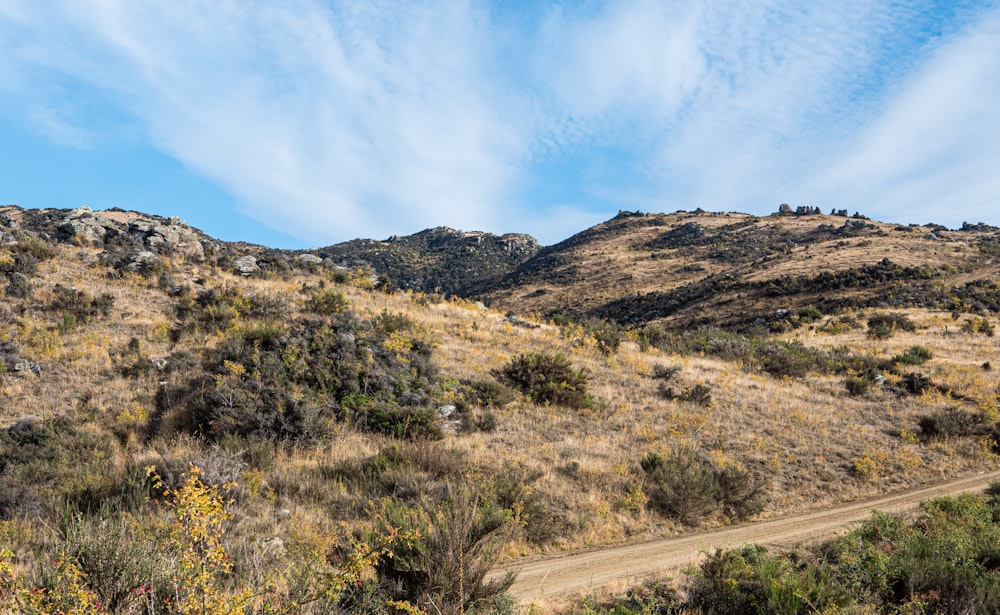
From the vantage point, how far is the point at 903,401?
14836mm

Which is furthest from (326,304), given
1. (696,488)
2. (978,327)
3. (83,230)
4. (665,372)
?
(978,327)

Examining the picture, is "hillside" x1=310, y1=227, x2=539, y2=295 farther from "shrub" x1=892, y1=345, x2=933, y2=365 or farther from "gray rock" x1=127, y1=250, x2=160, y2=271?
"shrub" x1=892, y1=345, x2=933, y2=365

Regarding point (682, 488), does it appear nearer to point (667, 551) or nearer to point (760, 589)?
point (667, 551)

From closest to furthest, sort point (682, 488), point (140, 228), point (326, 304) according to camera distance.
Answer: point (682, 488), point (326, 304), point (140, 228)

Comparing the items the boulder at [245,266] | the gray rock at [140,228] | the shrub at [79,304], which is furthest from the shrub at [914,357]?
the gray rock at [140,228]

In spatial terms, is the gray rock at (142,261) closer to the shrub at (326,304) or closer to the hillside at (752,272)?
the shrub at (326,304)

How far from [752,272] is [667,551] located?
61.6 meters

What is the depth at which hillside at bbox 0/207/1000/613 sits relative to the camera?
4633mm

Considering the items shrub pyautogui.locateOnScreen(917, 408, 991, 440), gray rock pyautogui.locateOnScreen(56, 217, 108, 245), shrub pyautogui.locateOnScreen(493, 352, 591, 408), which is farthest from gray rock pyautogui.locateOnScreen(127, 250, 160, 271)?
shrub pyautogui.locateOnScreen(917, 408, 991, 440)

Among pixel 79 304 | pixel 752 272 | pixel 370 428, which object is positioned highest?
pixel 752 272

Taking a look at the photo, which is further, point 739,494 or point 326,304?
point 326,304

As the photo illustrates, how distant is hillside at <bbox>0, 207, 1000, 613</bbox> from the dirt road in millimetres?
391

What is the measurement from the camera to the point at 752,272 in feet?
196

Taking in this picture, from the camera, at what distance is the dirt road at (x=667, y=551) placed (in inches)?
235
